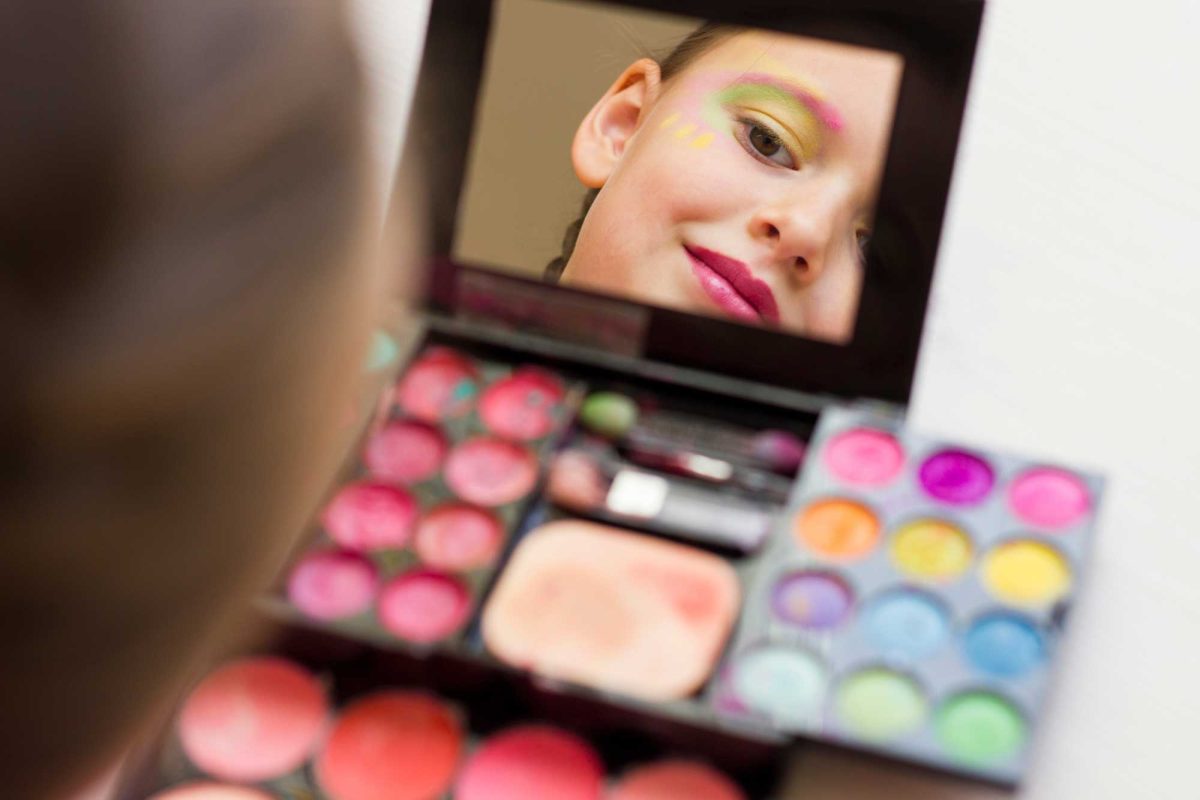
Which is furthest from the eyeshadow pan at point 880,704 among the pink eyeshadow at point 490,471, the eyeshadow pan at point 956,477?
→ the pink eyeshadow at point 490,471

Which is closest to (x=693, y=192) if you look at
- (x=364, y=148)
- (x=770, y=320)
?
(x=770, y=320)

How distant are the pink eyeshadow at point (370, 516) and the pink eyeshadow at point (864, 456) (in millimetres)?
250

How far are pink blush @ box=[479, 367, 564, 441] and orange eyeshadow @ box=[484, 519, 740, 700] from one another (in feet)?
0.22

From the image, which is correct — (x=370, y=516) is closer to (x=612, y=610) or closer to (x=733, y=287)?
(x=612, y=610)

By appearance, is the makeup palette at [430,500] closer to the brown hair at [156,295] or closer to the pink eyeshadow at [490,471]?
the pink eyeshadow at [490,471]

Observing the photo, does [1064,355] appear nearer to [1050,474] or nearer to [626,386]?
[1050,474]

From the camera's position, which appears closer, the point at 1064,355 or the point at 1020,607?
the point at 1020,607

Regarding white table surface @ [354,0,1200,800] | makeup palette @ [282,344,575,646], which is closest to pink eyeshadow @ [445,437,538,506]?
makeup palette @ [282,344,575,646]

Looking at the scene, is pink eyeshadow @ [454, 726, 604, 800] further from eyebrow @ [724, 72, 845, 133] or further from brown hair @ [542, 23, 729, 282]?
eyebrow @ [724, 72, 845, 133]

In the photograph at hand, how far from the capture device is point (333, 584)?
0.77 meters

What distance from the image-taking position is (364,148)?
0.69 feet

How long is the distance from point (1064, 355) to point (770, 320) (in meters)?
0.19

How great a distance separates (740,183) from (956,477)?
8.5 inches

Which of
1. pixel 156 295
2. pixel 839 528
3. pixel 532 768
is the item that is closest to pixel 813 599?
pixel 839 528
